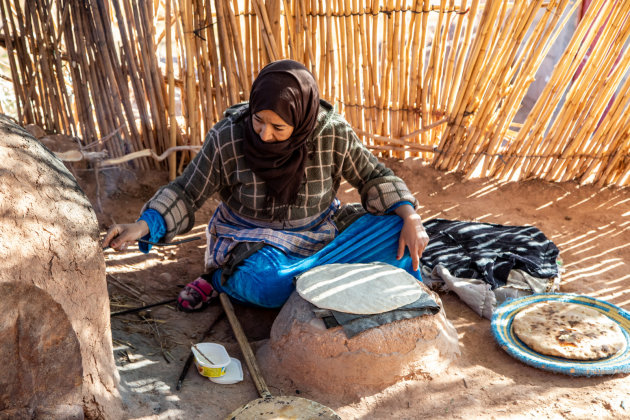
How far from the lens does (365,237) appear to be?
2570mm

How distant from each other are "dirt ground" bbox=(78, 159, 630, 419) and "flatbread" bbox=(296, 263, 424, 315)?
0.98 feet

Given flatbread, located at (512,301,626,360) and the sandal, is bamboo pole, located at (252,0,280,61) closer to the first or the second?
the sandal

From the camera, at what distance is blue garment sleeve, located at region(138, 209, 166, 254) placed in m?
2.20

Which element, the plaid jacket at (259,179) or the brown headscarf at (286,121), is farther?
the plaid jacket at (259,179)

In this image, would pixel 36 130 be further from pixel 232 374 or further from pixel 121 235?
pixel 232 374

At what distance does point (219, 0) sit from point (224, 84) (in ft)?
1.60

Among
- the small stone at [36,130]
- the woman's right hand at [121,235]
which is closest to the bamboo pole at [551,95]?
the woman's right hand at [121,235]

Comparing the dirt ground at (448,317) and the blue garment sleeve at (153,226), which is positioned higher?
the blue garment sleeve at (153,226)

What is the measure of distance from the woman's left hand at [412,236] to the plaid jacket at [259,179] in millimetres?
57

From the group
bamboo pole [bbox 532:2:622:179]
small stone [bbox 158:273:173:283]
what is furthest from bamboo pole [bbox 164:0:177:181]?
bamboo pole [bbox 532:2:622:179]

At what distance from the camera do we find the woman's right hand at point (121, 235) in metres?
2.00

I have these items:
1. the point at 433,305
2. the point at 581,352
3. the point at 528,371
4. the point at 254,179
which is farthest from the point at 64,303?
the point at 581,352

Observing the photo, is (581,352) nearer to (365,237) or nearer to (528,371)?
(528,371)

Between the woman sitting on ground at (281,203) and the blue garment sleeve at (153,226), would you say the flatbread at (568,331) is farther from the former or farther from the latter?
the blue garment sleeve at (153,226)
